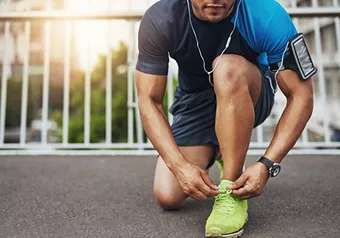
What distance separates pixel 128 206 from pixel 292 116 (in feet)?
2.15

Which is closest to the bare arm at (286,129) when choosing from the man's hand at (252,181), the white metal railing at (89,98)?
the man's hand at (252,181)

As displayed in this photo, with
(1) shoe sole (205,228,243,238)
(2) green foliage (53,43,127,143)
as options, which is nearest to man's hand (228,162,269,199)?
(1) shoe sole (205,228,243,238)

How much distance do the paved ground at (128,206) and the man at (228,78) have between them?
0.14 meters

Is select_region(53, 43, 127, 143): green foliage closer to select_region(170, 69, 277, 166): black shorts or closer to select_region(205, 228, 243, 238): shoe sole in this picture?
select_region(170, 69, 277, 166): black shorts

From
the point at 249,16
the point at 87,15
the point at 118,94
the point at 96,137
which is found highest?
the point at 87,15

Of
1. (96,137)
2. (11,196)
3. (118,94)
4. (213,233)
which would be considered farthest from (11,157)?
(118,94)

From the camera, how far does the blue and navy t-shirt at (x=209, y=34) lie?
1108mm

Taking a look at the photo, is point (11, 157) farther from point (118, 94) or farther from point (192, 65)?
point (118, 94)

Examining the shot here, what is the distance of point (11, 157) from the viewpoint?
2590 mm

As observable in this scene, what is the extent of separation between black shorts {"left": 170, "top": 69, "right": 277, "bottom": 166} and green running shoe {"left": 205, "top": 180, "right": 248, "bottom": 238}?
0.40 m

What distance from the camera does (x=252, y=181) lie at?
1044 millimetres

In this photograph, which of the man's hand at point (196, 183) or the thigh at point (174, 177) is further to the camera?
the thigh at point (174, 177)

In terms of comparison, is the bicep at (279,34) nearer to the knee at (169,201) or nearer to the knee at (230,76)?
the knee at (230,76)

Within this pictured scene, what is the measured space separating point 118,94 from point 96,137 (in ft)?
6.87
